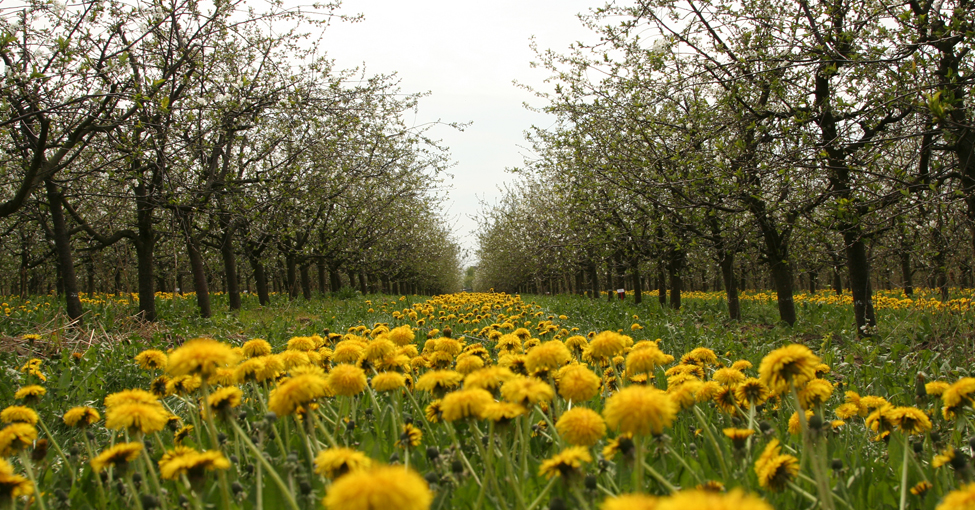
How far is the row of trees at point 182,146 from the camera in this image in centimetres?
574

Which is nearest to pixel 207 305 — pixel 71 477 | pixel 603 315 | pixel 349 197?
pixel 349 197

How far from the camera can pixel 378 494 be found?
917 mm

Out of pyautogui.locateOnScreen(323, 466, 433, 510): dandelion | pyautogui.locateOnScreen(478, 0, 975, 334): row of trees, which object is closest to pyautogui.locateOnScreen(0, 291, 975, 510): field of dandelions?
pyautogui.locateOnScreen(323, 466, 433, 510): dandelion

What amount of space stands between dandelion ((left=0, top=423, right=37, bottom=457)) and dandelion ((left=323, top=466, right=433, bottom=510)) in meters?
1.45

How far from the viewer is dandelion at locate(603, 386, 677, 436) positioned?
1295 millimetres

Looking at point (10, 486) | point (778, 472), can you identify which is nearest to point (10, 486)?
point (10, 486)

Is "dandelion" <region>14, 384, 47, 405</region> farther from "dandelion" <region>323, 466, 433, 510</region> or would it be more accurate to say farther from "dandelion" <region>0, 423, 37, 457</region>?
"dandelion" <region>323, 466, 433, 510</region>

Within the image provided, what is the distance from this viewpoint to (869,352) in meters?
5.89

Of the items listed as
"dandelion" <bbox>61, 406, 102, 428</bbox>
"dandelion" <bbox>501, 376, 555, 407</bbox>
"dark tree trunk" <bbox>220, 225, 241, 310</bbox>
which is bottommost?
"dandelion" <bbox>61, 406, 102, 428</bbox>

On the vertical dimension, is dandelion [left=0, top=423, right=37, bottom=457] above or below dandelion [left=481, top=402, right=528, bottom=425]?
below

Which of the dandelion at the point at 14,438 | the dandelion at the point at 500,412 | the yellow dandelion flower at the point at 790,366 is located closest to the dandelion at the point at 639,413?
the dandelion at the point at 500,412

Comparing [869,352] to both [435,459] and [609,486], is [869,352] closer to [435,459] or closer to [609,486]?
[609,486]

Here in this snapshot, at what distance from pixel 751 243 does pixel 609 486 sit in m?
8.31

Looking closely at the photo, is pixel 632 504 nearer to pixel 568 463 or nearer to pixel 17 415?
pixel 568 463
